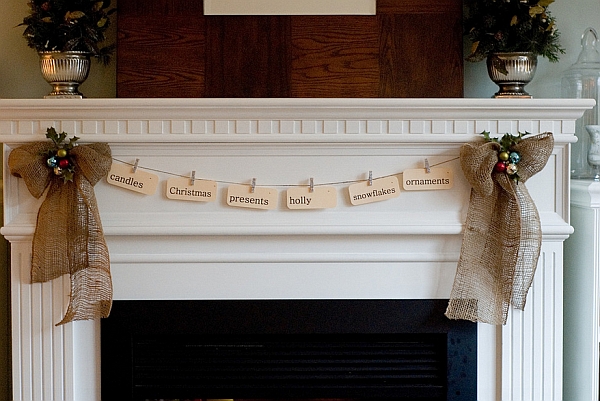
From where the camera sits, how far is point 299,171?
168 cm

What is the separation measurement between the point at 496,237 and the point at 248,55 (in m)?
0.87

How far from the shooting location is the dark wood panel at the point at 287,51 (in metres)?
1.87

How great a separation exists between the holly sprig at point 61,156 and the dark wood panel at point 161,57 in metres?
0.32

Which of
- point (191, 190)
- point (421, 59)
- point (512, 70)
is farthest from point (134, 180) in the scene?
point (512, 70)

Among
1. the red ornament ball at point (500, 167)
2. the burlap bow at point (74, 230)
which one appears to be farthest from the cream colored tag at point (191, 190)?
the red ornament ball at point (500, 167)

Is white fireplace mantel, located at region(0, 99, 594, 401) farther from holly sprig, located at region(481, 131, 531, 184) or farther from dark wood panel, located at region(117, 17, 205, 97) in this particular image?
dark wood panel, located at region(117, 17, 205, 97)

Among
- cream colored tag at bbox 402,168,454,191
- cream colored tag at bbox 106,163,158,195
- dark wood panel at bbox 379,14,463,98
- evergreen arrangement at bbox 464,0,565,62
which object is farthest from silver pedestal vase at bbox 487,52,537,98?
cream colored tag at bbox 106,163,158,195

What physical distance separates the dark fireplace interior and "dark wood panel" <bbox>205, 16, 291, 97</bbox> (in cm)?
63

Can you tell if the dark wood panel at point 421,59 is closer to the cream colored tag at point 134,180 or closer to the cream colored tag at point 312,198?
the cream colored tag at point 312,198

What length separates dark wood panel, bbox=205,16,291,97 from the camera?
1.88 metres

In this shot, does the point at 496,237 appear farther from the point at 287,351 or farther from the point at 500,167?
the point at 287,351

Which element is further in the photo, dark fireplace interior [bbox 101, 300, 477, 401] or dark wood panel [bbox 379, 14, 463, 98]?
dark wood panel [bbox 379, 14, 463, 98]

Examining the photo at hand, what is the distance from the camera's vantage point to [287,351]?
68.7 inches

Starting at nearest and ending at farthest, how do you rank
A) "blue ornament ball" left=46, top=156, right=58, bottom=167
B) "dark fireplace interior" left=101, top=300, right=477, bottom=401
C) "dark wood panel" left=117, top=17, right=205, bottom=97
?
1. "blue ornament ball" left=46, top=156, right=58, bottom=167
2. "dark fireplace interior" left=101, top=300, right=477, bottom=401
3. "dark wood panel" left=117, top=17, right=205, bottom=97
